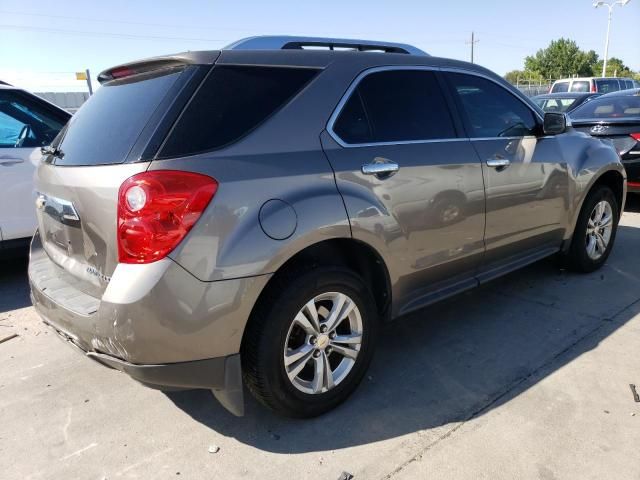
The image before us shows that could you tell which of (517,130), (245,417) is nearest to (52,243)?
(245,417)

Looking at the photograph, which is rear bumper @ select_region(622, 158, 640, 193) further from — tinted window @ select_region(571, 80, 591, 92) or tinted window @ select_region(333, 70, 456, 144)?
tinted window @ select_region(571, 80, 591, 92)

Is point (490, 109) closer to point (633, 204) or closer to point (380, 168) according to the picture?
point (380, 168)

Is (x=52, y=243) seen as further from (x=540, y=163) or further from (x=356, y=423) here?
(x=540, y=163)

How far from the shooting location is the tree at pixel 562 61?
65188 mm

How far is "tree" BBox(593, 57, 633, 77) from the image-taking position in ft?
221

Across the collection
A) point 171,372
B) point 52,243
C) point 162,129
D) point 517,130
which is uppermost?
point 162,129

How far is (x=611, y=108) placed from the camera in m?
7.49

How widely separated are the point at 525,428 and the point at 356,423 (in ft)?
2.67

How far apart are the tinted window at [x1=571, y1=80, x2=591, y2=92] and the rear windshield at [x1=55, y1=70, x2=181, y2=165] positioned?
17956mm

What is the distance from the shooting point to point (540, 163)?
378cm

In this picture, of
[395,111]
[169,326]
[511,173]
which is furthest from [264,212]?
[511,173]

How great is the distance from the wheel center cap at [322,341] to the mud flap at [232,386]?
1.40 feet

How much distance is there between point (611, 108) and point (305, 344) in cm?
700

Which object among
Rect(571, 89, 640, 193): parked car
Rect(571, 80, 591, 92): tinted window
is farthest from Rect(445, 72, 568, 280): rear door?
Rect(571, 80, 591, 92): tinted window
